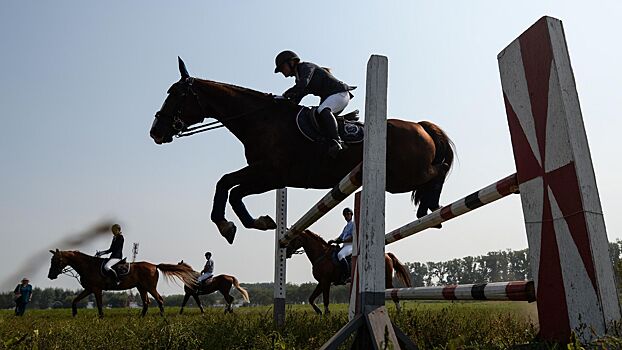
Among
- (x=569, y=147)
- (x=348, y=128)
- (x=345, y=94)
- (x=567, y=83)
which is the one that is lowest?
(x=569, y=147)

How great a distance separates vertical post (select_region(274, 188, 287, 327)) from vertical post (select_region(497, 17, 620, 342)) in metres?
2.80

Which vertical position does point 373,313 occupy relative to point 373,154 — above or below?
below

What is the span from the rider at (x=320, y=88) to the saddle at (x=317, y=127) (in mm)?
51

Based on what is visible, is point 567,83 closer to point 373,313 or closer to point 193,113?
point 373,313

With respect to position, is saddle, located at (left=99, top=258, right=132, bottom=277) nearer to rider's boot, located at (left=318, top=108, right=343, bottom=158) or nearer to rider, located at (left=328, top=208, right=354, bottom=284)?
rider, located at (left=328, top=208, right=354, bottom=284)

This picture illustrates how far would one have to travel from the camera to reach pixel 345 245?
944 cm

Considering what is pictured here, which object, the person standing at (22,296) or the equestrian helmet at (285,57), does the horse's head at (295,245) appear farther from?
the person standing at (22,296)

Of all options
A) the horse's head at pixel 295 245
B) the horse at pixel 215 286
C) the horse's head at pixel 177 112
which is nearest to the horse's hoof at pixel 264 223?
the horse's head at pixel 177 112

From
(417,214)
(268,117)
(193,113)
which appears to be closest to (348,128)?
(268,117)

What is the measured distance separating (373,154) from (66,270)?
11481mm

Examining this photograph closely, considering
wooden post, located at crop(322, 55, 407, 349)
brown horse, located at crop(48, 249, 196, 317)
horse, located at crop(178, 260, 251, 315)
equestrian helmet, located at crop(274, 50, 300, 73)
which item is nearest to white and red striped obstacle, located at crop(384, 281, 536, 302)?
wooden post, located at crop(322, 55, 407, 349)

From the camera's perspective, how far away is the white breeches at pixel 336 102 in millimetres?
4102

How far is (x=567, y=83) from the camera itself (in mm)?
1723

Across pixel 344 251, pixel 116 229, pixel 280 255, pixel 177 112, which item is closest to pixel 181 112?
pixel 177 112
